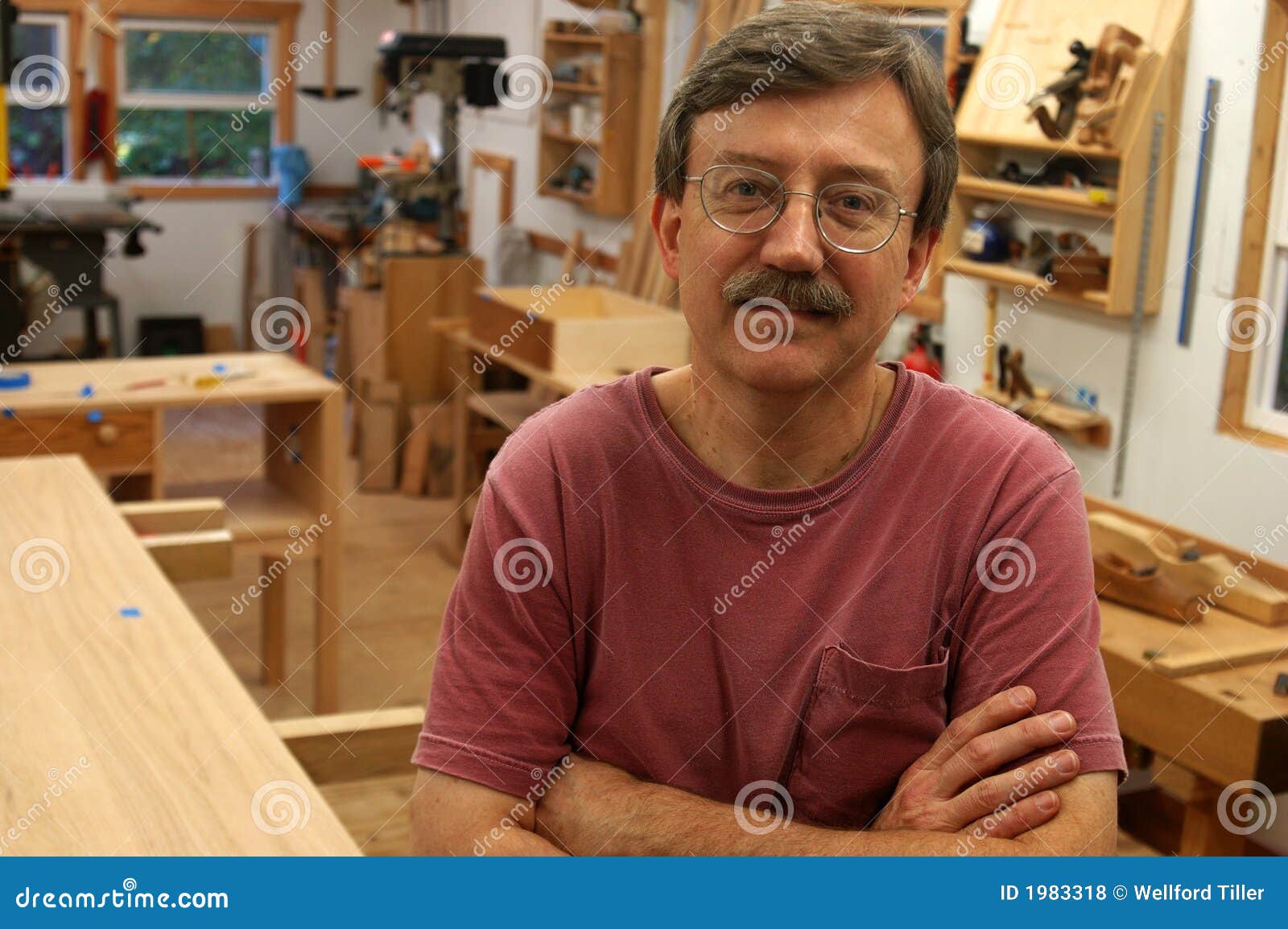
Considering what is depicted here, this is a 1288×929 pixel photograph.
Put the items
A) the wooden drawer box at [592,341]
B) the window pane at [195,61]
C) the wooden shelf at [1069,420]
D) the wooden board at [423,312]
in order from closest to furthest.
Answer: the wooden shelf at [1069,420]
the wooden drawer box at [592,341]
the wooden board at [423,312]
the window pane at [195,61]

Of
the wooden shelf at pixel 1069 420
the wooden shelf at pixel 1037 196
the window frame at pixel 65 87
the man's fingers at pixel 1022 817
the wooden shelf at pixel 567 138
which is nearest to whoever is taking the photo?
the man's fingers at pixel 1022 817

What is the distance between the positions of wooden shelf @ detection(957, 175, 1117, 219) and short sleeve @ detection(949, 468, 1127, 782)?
2.15 m

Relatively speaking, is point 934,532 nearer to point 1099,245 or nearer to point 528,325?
→ point 1099,245

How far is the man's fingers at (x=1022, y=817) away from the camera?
134 centimetres

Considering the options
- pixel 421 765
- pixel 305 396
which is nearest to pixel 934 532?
pixel 421 765

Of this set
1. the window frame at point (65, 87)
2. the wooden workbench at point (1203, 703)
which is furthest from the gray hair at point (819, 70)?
the window frame at point (65, 87)

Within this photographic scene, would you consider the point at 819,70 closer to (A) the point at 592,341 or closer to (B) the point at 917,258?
(B) the point at 917,258

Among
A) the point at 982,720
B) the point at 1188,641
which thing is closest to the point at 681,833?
the point at 982,720

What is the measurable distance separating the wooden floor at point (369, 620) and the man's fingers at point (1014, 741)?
1723 millimetres

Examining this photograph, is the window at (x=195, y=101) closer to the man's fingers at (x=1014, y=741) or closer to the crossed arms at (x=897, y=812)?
the crossed arms at (x=897, y=812)

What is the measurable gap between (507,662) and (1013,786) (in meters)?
0.51

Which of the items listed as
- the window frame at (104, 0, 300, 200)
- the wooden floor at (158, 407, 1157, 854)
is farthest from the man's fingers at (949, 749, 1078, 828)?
the window frame at (104, 0, 300, 200)
